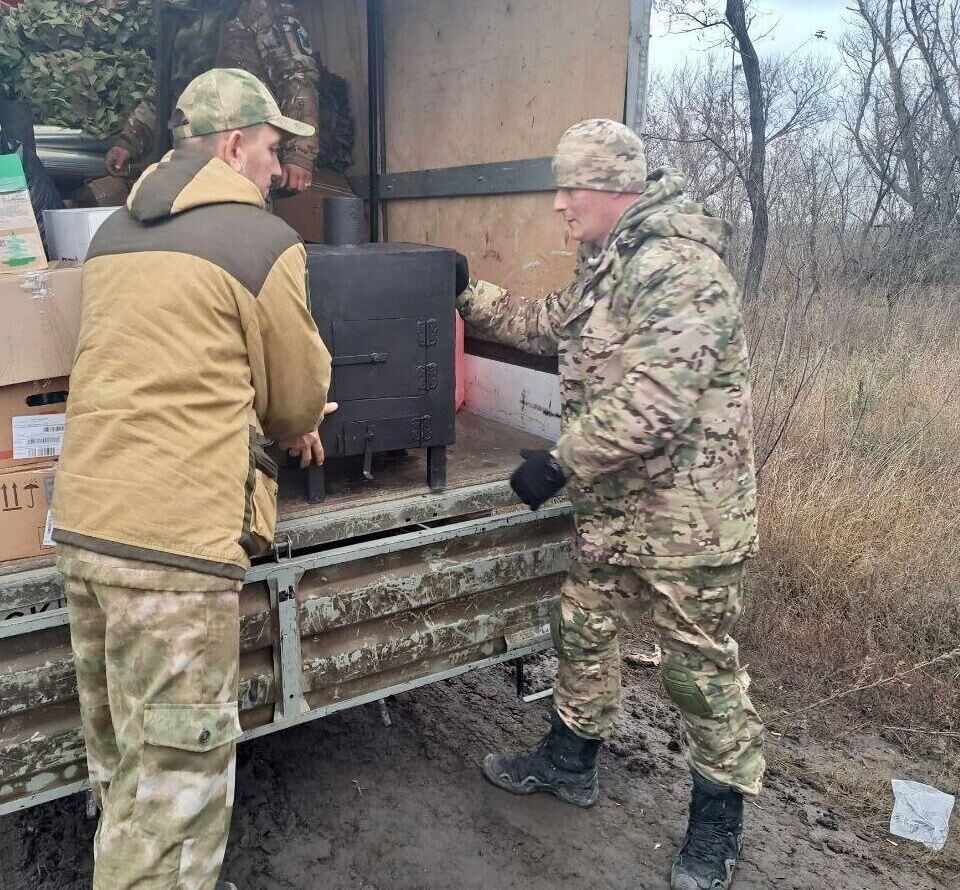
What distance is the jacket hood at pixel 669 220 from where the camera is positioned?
2.16 m

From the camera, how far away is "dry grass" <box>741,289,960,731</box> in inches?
131

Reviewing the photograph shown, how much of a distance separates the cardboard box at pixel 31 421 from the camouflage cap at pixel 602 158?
54.9 inches

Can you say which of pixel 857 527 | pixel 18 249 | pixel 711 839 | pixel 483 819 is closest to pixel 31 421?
pixel 18 249

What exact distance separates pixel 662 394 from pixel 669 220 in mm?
467

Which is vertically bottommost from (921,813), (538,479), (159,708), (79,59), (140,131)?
(921,813)

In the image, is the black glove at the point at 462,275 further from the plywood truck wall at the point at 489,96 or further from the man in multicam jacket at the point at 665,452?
the man in multicam jacket at the point at 665,452

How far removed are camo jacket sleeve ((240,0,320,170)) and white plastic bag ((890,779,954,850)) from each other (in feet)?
10.9

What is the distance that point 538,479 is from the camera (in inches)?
89.0

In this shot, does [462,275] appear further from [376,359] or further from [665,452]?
[665,452]

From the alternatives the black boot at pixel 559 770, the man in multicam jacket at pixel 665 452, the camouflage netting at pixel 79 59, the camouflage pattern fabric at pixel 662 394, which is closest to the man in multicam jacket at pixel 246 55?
the camouflage netting at pixel 79 59

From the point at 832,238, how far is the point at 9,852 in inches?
275

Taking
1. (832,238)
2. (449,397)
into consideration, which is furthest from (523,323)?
(832,238)

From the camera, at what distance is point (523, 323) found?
2.74 m

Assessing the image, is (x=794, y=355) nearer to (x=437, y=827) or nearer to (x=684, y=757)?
(x=684, y=757)
